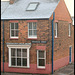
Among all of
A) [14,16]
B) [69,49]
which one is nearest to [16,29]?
[14,16]

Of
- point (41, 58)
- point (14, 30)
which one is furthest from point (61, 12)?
point (41, 58)

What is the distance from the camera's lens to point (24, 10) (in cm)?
2739

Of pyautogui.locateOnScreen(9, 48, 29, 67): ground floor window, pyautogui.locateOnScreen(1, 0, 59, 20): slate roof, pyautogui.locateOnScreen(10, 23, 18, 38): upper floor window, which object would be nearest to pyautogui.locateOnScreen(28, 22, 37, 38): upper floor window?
pyautogui.locateOnScreen(1, 0, 59, 20): slate roof

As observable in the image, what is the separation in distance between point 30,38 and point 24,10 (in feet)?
11.9

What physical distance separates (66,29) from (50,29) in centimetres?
637

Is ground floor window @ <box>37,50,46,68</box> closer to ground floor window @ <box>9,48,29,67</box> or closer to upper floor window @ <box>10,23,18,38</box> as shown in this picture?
ground floor window @ <box>9,48,29,67</box>

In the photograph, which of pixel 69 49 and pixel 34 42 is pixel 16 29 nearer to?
pixel 34 42

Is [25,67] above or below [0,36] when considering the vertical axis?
below

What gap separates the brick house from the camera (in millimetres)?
25188

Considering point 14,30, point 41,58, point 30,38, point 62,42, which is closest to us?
point 41,58

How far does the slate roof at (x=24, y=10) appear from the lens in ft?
84.4

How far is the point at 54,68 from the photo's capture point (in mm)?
26469

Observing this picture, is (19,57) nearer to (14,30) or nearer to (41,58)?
(41,58)

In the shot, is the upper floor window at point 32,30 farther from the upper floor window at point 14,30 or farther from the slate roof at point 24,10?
the upper floor window at point 14,30
